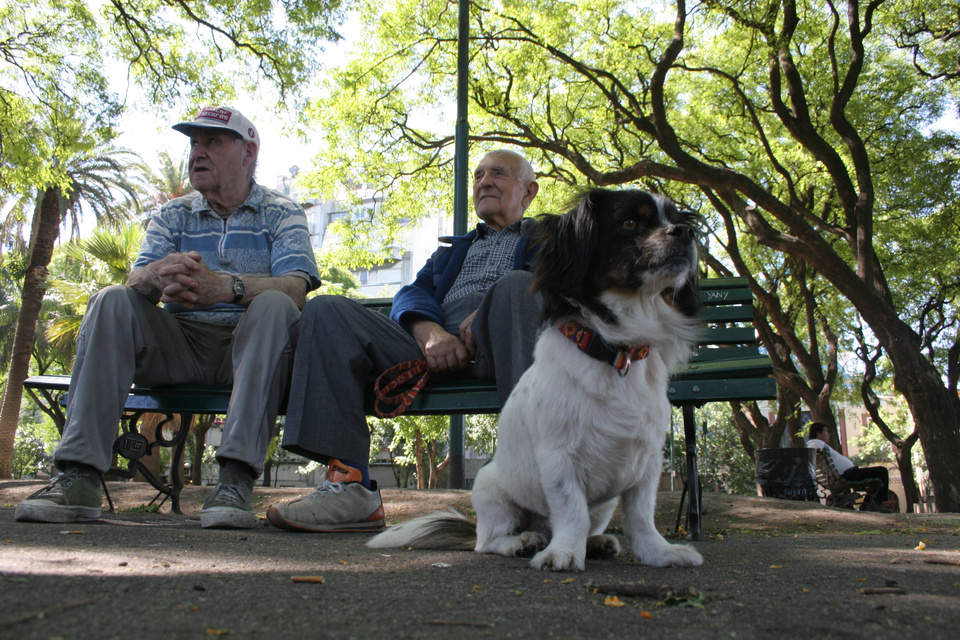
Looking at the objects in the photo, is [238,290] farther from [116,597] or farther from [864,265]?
[864,265]

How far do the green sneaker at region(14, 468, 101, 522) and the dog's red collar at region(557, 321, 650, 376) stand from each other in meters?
2.29

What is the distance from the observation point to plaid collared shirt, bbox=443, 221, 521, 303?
387 cm

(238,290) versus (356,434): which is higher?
(238,290)

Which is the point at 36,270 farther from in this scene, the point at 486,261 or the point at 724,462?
the point at 724,462

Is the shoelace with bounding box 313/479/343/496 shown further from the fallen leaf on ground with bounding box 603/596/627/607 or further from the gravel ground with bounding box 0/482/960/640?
the fallen leaf on ground with bounding box 603/596/627/607

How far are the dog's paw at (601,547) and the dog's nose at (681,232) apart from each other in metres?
1.15

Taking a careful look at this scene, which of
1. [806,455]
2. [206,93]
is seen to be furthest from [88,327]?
[806,455]

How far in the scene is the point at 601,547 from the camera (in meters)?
2.54

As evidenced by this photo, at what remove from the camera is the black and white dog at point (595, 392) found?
7.50 ft

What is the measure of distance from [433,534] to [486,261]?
5.54ft

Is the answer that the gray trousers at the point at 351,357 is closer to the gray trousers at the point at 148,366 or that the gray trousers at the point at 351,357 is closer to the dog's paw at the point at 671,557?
the gray trousers at the point at 148,366

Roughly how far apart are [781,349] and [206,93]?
12.3 m

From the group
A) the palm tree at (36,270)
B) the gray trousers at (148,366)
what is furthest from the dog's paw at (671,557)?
the palm tree at (36,270)

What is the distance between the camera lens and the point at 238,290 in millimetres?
3475
